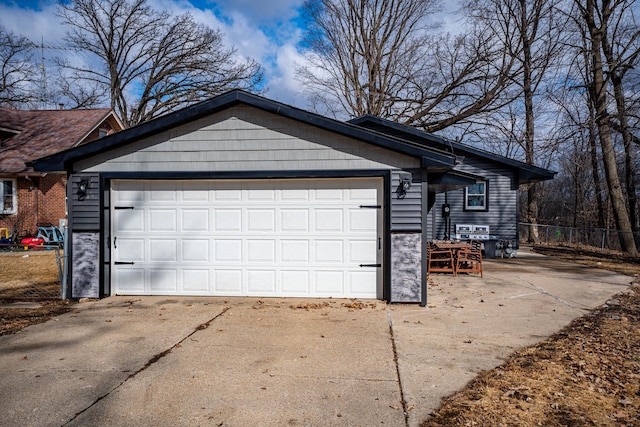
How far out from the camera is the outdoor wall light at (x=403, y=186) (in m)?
7.48

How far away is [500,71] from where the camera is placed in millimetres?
20984

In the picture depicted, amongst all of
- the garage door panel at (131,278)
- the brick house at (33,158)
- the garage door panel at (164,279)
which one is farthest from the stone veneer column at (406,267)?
the brick house at (33,158)

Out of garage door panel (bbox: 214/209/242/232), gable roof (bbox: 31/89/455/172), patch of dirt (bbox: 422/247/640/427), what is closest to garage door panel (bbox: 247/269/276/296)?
garage door panel (bbox: 214/209/242/232)

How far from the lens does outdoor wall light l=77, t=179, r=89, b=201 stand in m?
7.92

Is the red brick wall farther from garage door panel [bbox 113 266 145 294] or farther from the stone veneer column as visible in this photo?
the stone veneer column

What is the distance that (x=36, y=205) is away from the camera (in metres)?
18.4

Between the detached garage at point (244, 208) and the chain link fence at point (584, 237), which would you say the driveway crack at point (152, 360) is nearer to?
the detached garage at point (244, 208)

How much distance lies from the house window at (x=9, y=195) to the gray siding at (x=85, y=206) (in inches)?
512

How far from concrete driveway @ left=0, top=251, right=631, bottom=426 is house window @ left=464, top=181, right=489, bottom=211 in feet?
27.4

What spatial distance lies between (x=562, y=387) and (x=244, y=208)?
5.63 meters

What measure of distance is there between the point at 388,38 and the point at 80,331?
22823 millimetres

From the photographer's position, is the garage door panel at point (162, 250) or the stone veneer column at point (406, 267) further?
the garage door panel at point (162, 250)

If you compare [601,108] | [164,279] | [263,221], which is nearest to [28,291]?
[164,279]

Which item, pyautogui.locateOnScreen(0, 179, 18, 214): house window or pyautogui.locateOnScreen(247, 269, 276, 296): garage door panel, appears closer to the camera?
pyautogui.locateOnScreen(247, 269, 276, 296): garage door panel
